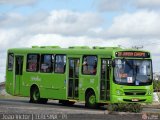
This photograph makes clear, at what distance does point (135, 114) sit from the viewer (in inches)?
1048

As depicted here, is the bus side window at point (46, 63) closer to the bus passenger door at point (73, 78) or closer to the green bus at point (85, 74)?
the green bus at point (85, 74)

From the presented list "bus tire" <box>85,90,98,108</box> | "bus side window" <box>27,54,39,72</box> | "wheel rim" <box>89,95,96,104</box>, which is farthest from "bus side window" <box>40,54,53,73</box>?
"wheel rim" <box>89,95,96,104</box>

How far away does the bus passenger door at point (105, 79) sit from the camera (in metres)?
32.6

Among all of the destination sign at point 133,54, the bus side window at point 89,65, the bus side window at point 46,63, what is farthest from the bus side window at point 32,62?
the destination sign at point 133,54

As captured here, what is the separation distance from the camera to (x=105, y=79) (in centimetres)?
3275

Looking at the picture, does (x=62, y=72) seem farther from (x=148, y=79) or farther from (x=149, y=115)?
(x=149, y=115)

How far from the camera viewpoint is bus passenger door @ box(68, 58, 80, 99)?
34.4 metres

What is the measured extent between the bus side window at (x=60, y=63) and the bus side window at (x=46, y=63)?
49cm

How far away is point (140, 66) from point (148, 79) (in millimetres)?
772

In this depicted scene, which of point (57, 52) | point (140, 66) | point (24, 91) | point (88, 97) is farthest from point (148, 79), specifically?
point (24, 91)

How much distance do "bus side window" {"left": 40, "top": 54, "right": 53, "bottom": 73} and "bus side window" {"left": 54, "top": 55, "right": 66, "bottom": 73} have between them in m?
0.49

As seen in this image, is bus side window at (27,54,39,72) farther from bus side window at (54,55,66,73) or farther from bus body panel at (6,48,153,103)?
bus side window at (54,55,66,73)

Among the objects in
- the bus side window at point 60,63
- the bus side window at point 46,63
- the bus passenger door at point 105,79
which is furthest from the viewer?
the bus side window at point 46,63

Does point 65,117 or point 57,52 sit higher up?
point 57,52
